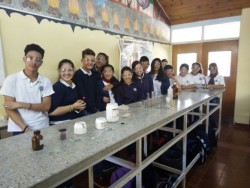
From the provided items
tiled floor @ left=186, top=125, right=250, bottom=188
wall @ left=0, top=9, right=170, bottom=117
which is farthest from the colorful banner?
tiled floor @ left=186, top=125, right=250, bottom=188

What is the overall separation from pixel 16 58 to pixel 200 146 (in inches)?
95.6

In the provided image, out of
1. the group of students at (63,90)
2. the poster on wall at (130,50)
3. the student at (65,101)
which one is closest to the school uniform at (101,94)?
the group of students at (63,90)

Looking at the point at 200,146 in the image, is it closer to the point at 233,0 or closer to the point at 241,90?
the point at 241,90

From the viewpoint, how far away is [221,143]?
3.13 meters

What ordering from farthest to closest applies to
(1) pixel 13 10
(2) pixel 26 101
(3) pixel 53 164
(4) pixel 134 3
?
(4) pixel 134 3 → (1) pixel 13 10 → (2) pixel 26 101 → (3) pixel 53 164

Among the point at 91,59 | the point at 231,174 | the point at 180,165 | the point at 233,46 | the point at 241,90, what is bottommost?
the point at 231,174

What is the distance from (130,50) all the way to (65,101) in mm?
2125

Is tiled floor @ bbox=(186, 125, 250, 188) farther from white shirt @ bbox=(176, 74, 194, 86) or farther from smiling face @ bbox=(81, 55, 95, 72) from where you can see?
smiling face @ bbox=(81, 55, 95, 72)

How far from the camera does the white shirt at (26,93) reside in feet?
4.82

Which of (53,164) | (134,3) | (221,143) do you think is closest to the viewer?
(53,164)

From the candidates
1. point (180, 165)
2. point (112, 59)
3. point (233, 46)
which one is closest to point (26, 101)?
point (180, 165)

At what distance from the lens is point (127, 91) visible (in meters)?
2.23

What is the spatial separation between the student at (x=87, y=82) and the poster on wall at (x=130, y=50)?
128 cm

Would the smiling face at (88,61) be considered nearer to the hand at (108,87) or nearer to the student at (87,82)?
the student at (87,82)
